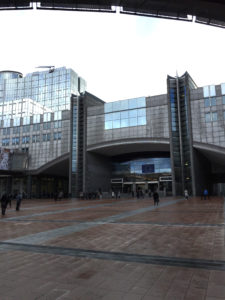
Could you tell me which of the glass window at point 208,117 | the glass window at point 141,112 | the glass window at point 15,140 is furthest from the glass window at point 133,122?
the glass window at point 15,140

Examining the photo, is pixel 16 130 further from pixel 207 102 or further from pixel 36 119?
pixel 207 102

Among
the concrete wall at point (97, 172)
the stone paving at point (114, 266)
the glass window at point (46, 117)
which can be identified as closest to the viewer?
the stone paving at point (114, 266)

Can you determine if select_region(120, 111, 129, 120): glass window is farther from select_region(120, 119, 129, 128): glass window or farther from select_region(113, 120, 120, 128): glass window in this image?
select_region(113, 120, 120, 128): glass window

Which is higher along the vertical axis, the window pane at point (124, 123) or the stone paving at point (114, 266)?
the window pane at point (124, 123)

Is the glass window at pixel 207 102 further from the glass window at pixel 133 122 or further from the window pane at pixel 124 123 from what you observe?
the window pane at pixel 124 123

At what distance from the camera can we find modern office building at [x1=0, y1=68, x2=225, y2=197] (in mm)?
45406

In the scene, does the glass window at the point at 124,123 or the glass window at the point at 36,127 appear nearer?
the glass window at the point at 124,123

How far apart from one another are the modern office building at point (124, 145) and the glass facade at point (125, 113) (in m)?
0.21

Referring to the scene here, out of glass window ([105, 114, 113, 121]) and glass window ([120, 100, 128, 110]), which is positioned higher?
glass window ([120, 100, 128, 110])

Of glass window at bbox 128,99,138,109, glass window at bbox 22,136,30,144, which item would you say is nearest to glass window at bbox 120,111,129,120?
glass window at bbox 128,99,138,109

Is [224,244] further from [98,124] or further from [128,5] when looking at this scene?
[98,124]

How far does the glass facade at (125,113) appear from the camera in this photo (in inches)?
2000

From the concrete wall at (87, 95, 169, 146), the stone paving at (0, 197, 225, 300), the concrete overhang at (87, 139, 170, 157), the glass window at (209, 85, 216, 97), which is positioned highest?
the glass window at (209, 85, 216, 97)

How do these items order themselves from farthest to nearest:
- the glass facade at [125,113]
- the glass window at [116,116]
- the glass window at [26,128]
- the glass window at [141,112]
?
the glass window at [26,128], the glass window at [116,116], the glass facade at [125,113], the glass window at [141,112]
